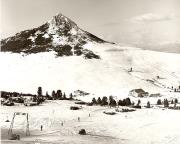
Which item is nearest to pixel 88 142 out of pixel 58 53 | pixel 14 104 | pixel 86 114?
pixel 86 114

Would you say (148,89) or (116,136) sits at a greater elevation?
(148,89)

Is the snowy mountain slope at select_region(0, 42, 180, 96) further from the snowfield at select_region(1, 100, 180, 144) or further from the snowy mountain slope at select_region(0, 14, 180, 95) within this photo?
the snowfield at select_region(1, 100, 180, 144)

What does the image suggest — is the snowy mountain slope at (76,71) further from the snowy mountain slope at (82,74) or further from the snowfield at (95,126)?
the snowfield at (95,126)

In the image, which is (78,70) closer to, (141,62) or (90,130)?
(141,62)

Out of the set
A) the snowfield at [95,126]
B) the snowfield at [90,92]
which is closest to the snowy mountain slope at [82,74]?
the snowfield at [90,92]

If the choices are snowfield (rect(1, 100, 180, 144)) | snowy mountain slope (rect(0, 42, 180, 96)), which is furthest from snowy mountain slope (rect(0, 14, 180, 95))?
snowfield (rect(1, 100, 180, 144))

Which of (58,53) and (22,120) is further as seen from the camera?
(58,53)

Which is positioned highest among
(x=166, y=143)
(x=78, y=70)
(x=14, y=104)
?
(x=78, y=70)

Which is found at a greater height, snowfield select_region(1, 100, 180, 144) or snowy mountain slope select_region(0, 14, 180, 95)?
snowy mountain slope select_region(0, 14, 180, 95)
